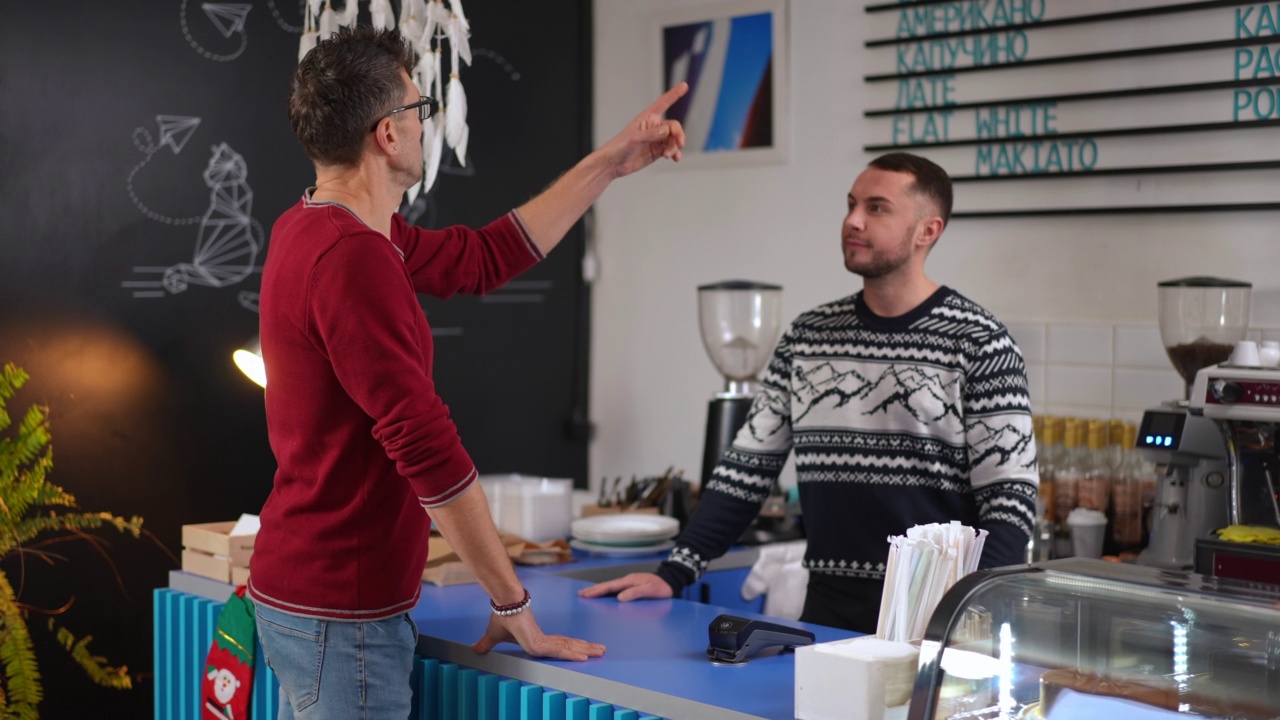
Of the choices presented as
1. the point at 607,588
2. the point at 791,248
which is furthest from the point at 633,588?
the point at 791,248

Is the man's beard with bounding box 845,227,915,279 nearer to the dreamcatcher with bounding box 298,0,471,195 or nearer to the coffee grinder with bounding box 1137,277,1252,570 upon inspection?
the coffee grinder with bounding box 1137,277,1252,570

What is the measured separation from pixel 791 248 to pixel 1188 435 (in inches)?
65.0

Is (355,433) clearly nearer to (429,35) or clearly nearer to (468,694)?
(468,694)

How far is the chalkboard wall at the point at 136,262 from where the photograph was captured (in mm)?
3318

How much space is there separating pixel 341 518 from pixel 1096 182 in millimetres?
2353

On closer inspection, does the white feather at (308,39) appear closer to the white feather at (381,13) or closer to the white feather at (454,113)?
the white feather at (381,13)

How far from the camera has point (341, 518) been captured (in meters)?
1.85

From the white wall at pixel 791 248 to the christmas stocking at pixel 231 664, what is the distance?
7.22ft

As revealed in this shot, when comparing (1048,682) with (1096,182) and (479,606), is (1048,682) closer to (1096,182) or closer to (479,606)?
(479,606)

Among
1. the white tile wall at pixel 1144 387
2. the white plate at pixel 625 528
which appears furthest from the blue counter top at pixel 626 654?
the white tile wall at pixel 1144 387

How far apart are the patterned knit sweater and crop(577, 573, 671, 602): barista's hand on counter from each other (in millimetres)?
68

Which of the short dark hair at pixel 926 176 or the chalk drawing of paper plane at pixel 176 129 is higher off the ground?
the chalk drawing of paper plane at pixel 176 129

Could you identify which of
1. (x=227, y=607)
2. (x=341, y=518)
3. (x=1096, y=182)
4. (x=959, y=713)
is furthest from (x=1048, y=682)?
(x=1096, y=182)

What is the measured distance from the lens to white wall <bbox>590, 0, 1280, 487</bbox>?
3.32 meters
